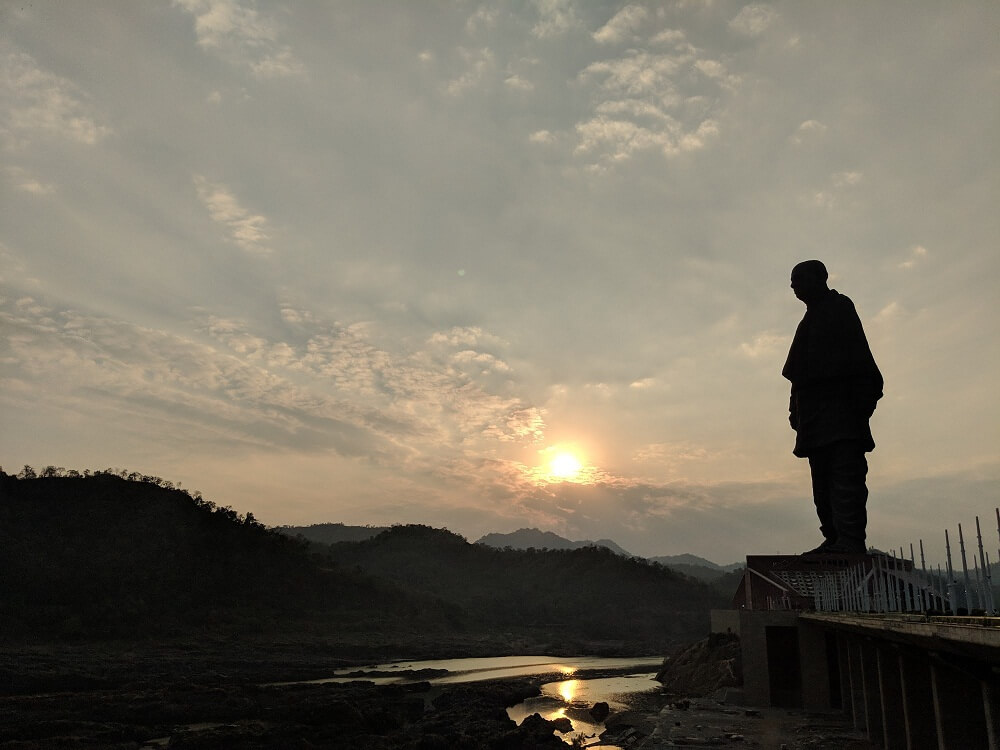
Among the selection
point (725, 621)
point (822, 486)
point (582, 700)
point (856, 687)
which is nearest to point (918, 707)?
point (856, 687)

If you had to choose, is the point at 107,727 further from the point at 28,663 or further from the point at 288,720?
the point at 28,663

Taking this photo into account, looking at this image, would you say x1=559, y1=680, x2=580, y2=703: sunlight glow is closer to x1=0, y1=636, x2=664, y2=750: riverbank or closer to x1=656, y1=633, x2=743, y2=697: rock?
x1=0, y1=636, x2=664, y2=750: riverbank

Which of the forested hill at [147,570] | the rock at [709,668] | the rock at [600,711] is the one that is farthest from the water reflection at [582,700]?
the forested hill at [147,570]

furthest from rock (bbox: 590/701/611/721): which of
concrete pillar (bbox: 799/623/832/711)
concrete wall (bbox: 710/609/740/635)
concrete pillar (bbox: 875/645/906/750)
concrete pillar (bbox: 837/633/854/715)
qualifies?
concrete pillar (bbox: 875/645/906/750)

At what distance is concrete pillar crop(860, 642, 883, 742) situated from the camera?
23.3m

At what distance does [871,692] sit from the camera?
2411cm

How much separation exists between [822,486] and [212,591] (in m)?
71.0

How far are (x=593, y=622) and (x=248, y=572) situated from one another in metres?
60.9

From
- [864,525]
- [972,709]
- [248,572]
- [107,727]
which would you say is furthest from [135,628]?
[972,709]

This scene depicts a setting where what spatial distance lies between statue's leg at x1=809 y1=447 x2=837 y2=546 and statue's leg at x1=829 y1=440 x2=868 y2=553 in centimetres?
85

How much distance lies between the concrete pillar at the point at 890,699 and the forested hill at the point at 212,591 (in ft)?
218

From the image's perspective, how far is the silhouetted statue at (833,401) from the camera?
36875 millimetres

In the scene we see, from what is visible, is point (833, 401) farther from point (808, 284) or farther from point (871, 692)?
point (871, 692)

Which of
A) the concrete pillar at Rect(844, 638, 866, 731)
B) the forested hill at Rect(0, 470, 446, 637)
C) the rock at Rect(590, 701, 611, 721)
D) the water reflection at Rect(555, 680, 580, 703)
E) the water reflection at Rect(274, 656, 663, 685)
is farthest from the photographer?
the forested hill at Rect(0, 470, 446, 637)
